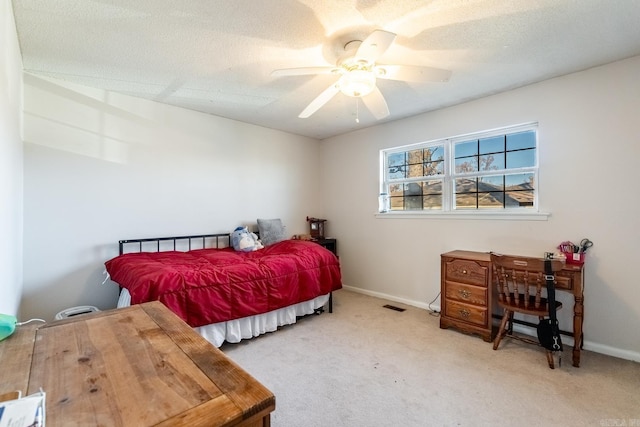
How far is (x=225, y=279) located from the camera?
250 centimetres

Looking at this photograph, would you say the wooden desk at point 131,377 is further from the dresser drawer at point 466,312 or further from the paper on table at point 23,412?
the dresser drawer at point 466,312

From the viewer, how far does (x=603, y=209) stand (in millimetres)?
2475

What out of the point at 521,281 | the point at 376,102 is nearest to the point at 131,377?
the point at 376,102

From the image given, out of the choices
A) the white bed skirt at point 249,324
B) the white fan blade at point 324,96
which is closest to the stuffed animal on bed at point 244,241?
the white bed skirt at point 249,324

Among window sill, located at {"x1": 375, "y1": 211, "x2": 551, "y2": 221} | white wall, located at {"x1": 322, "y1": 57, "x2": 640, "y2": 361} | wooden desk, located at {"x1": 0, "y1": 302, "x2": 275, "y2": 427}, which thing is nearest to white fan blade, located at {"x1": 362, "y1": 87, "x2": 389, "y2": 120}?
white wall, located at {"x1": 322, "y1": 57, "x2": 640, "y2": 361}

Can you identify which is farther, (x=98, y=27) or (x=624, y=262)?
(x=624, y=262)

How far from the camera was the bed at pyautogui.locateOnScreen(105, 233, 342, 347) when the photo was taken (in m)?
2.26

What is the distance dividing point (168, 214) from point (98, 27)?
190 cm

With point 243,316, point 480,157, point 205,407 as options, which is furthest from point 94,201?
point 480,157

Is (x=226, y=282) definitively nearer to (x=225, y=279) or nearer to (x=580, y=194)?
(x=225, y=279)

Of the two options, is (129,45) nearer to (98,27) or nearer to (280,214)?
(98,27)

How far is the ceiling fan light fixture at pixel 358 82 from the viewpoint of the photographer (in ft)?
6.81

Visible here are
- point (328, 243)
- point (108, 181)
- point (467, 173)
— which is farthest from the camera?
point (328, 243)

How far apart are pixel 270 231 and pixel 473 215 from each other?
250cm
